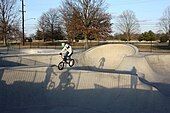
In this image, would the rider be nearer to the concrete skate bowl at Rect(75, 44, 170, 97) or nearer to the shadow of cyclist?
the concrete skate bowl at Rect(75, 44, 170, 97)

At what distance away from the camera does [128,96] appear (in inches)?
462

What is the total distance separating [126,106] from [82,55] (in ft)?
41.2

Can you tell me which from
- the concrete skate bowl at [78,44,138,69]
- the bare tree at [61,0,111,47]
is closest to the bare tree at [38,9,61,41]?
the bare tree at [61,0,111,47]

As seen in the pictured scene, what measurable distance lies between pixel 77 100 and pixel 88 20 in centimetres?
3517

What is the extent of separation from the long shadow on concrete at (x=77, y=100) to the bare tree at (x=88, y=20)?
32893 millimetres

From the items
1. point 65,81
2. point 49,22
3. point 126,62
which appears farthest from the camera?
point 49,22

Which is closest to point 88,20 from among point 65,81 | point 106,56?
point 106,56

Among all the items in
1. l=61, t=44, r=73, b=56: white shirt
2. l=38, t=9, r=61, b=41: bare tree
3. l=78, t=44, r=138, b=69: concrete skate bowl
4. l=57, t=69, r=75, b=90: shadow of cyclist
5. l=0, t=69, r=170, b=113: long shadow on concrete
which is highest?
l=38, t=9, r=61, b=41: bare tree

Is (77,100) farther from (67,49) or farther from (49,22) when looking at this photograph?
(49,22)

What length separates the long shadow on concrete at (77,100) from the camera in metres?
11.4

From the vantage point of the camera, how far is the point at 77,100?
12.4 metres

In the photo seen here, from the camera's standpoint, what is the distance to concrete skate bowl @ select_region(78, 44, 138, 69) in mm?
22922

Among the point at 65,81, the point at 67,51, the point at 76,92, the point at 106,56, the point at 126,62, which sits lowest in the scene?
the point at 76,92

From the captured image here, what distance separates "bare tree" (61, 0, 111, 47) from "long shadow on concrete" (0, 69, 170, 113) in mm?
32893
